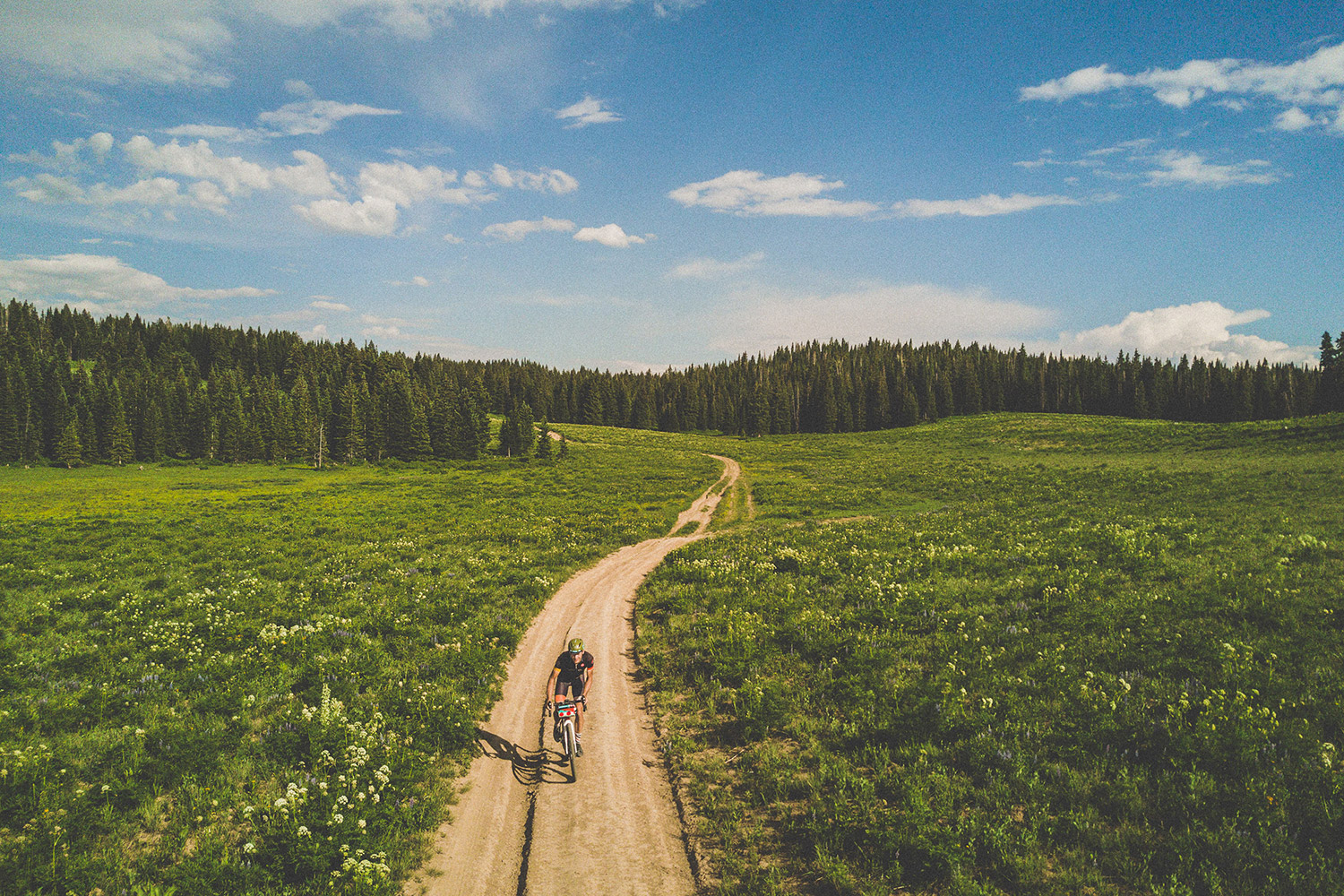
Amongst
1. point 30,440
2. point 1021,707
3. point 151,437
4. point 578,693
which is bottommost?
point 578,693

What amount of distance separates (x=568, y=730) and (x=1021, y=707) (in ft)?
28.5

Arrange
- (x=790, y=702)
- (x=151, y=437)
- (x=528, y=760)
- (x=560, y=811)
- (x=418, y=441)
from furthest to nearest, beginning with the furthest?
(x=418, y=441), (x=151, y=437), (x=790, y=702), (x=528, y=760), (x=560, y=811)

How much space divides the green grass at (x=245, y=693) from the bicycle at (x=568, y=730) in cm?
194

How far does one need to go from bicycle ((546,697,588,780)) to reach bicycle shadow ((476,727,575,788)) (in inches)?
7.5

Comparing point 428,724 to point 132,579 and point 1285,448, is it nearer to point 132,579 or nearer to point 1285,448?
point 132,579

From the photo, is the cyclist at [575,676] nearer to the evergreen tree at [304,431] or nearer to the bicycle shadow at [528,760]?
the bicycle shadow at [528,760]

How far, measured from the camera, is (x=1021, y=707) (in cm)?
1029

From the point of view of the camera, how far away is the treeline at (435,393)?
101 metres

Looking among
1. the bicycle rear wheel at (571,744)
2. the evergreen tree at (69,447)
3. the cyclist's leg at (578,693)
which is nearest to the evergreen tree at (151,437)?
the evergreen tree at (69,447)

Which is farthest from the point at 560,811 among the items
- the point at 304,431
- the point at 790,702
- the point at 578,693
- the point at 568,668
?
the point at 304,431

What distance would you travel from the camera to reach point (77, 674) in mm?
12609

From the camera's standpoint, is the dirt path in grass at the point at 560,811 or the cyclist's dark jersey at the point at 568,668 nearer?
the dirt path in grass at the point at 560,811

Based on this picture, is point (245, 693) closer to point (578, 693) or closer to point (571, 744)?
point (578, 693)

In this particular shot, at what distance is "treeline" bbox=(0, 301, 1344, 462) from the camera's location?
101 meters
